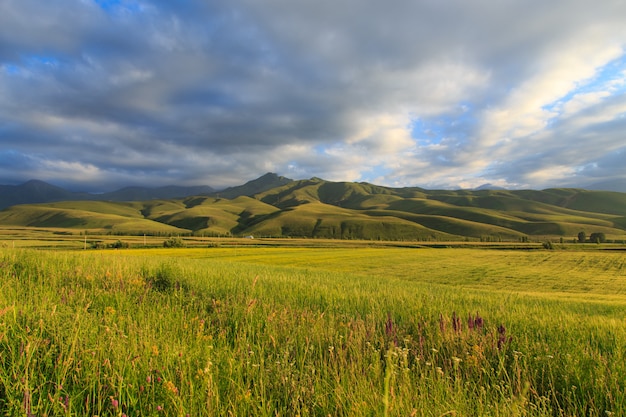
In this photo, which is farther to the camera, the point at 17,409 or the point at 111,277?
the point at 111,277

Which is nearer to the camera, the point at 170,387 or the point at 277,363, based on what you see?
the point at 170,387

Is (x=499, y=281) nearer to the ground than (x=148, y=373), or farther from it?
nearer to the ground

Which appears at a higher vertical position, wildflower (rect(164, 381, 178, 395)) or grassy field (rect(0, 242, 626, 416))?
Result: wildflower (rect(164, 381, 178, 395))

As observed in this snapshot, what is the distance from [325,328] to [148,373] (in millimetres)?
3135

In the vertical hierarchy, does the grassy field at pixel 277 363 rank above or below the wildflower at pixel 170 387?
below

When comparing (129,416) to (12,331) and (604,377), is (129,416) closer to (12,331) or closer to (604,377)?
(12,331)

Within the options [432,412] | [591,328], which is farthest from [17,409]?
[591,328]

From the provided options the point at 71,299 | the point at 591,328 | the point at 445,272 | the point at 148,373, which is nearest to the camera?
the point at 148,373

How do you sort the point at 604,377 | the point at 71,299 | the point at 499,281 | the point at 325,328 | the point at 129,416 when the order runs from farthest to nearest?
the point at 499,281
the point at 71,299
the point at 325,328
the point at 604,377
the point at 129,416

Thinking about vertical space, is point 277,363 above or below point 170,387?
below

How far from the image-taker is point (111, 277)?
9.20 meters

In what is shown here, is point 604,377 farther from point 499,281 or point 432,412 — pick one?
point 499,281

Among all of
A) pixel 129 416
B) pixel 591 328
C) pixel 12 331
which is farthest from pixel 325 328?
pixel 591 328

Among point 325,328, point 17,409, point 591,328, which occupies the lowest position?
point 591,328
